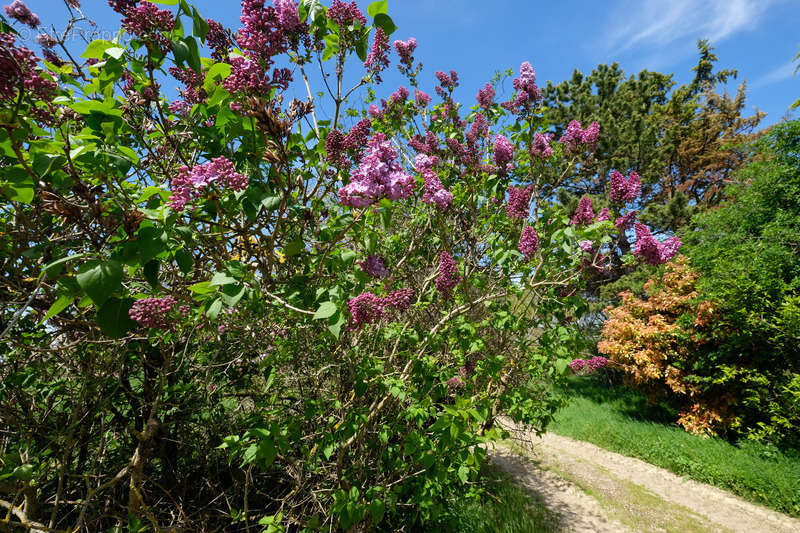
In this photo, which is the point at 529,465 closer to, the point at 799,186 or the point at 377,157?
the point at 377,157

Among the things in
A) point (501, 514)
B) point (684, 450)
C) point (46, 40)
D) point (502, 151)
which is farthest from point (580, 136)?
point (684, 450)

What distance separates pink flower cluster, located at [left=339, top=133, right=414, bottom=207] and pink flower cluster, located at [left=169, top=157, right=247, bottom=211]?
36 centimetres

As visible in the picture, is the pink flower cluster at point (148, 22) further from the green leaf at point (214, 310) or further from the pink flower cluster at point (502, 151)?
the pink flower cluster at point (502, 151)

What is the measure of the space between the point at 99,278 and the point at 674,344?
11.5m

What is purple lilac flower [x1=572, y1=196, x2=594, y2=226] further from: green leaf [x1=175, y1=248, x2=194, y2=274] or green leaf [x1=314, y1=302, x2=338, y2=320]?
green leaf [x1=175, y1=248, x2=194, y2=274]

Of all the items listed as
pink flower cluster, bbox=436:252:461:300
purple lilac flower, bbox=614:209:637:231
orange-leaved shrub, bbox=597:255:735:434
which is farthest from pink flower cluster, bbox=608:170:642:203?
orange-leaved shrub, bbox=597:255:735:434

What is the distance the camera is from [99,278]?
76 centimetres

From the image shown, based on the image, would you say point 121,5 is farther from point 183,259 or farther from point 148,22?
point 183,259

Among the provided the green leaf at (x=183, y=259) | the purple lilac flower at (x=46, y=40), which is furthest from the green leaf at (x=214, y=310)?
the purple lilac flower at (x=46, y=40)

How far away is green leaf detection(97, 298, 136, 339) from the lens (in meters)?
0.86

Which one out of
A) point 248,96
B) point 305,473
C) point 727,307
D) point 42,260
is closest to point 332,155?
point 248,96

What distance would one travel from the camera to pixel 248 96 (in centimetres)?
113

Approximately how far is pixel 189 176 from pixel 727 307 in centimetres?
990

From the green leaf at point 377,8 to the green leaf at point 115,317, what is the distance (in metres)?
1.24
